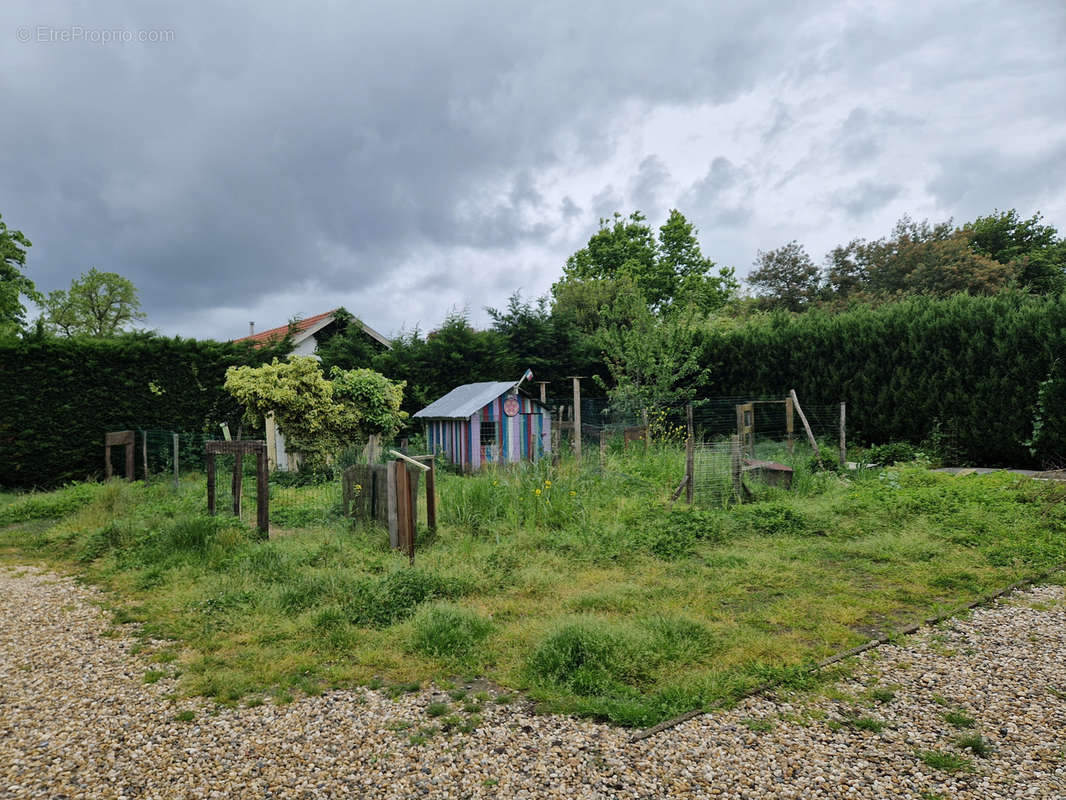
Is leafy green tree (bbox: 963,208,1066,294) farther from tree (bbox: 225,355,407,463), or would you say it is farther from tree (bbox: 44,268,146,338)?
tree (bbox: 44,268,146,338)

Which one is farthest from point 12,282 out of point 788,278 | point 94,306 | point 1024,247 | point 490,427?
point 1024,247

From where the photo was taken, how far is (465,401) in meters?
12.4

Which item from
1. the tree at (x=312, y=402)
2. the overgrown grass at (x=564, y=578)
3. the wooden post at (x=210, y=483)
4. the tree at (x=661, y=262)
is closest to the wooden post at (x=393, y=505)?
the overgrown grass at (x=564, y=578)

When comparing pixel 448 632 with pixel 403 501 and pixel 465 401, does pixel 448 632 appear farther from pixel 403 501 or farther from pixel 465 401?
pixel 465 401

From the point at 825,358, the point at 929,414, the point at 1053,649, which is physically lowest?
the point at 1053,649

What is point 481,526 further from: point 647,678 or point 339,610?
point 647,678

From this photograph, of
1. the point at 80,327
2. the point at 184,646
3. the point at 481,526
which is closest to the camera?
the point at 184,646

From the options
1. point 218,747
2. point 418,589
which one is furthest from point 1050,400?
point 218,747

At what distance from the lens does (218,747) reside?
114 inches

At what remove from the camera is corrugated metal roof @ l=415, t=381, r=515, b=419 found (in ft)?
38.4

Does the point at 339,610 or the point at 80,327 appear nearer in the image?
the point at 339,610

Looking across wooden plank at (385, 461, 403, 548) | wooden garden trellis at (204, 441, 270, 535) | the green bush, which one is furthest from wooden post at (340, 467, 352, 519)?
the green bush

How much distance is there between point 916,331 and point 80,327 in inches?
1598

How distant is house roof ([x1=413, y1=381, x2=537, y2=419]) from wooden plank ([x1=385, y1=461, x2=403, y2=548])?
544cm
